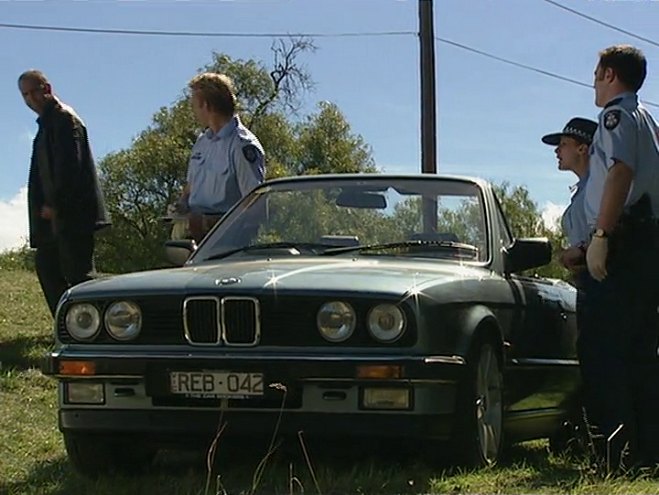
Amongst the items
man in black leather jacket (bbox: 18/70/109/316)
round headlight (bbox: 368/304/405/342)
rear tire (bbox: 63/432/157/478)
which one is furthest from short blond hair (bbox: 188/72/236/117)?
round headlight (bbox: 368/304/405/342)

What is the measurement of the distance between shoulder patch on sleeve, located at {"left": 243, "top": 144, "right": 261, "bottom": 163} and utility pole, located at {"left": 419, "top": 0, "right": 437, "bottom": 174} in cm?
1196

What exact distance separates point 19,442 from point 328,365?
2.42m

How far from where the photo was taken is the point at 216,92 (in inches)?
301

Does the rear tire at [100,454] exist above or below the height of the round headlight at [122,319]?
below

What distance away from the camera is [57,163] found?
821 centimetres

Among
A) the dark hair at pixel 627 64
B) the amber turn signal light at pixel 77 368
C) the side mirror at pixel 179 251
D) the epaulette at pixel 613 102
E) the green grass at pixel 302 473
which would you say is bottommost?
the green grass at pixel 302 473

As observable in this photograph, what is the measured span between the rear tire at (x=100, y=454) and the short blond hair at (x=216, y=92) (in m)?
2.76

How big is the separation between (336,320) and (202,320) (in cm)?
56

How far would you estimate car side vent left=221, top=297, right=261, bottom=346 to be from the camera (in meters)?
4.98

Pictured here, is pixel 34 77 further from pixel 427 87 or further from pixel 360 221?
pixel 427 87

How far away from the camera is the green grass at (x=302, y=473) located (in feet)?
15.4

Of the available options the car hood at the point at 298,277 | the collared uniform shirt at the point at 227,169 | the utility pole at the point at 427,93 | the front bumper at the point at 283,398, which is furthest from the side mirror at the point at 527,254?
the utility pole at the point at 427,93

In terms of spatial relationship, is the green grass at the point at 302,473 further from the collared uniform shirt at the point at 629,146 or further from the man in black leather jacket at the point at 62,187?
the man in black leather jacket at the point at 62,187

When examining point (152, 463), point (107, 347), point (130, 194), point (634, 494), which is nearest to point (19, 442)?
point (152, 463)
